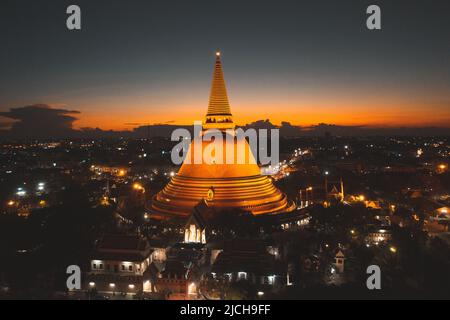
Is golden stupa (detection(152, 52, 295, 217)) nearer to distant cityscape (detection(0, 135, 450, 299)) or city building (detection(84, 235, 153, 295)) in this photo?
distant cityscape (detection(0, 135, 450, 299))

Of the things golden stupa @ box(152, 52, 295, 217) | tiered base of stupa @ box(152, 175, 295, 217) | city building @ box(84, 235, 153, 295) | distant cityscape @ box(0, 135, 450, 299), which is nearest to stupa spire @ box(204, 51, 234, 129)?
golden stupa @ box(152, 52, 295, 217)

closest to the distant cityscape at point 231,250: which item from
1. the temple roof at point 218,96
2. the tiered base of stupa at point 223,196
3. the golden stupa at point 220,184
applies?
the tiered base of stupa at point 223,196

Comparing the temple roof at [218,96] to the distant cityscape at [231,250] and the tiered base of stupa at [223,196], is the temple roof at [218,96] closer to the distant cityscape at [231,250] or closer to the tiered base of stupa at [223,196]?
the tiered base of stupa at [223,196]

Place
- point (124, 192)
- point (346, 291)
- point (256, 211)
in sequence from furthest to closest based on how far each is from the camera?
point (124, 192) → point (256, 211) → point (346, 291)

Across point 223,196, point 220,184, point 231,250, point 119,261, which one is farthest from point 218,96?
point 119,261

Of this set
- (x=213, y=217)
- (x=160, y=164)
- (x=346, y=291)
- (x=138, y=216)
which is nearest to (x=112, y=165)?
(x=160, y=164)

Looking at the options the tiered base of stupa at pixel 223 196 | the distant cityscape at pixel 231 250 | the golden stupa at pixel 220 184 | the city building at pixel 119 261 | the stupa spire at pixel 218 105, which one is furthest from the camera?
the stupa spire at pixel 218 105
